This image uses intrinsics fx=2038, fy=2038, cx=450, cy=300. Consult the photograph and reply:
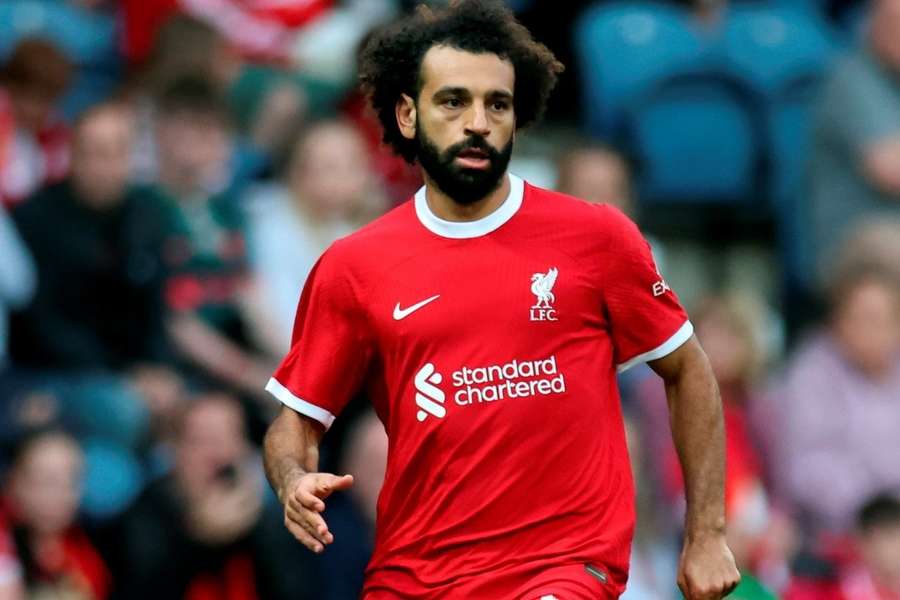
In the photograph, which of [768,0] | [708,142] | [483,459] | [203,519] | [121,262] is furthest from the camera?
[768,0]

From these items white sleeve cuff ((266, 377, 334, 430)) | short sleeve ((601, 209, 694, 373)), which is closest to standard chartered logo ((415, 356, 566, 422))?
short sleeve ((601, 209, 694, 373))

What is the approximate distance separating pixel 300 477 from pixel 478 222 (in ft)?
2.71

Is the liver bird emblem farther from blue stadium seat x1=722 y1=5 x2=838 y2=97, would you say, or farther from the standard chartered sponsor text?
blue stadium seat x1=722 y1=5 x2=838 y2=97

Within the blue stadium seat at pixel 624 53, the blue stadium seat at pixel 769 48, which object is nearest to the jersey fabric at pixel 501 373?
the blue stadium seat at pixel 624 53

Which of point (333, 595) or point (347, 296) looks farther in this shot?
point (333, 595)

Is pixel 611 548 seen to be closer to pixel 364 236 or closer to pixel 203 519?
pixel 364 236

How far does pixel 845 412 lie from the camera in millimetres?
9375

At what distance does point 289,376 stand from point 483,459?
0.62 metres

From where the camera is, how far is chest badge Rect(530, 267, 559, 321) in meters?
5.28

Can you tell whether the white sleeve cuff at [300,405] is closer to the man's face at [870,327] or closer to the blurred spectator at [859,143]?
the man's face at [870,327]

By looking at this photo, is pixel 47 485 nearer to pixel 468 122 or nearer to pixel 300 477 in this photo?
pixel 300 477

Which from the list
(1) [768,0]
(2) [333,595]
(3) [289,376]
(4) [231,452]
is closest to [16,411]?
(4) [231,452]

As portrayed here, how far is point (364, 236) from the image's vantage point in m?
5.46

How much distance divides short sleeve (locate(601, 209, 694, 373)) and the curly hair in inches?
18.1
